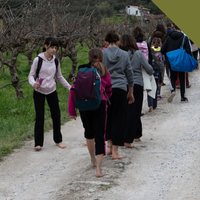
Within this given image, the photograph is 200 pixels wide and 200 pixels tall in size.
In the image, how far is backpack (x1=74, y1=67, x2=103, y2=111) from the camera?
3559mm

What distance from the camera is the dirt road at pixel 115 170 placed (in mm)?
3496

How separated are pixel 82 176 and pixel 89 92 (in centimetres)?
110

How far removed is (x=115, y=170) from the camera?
13.3 ft

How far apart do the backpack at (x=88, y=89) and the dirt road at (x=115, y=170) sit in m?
0.92

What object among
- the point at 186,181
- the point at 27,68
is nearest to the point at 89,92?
the point at 186,181

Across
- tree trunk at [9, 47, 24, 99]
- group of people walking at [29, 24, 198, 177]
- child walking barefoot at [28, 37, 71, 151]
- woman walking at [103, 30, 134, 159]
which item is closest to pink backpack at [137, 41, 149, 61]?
group of people walking at [29, 24, 198, 177]

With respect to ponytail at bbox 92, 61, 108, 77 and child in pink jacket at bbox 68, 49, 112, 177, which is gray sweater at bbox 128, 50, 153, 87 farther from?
ponytail at bbox 92, 61, 108, 77

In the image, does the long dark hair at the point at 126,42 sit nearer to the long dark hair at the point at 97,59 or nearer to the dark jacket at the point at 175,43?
the long dark hair at the point at 97,59

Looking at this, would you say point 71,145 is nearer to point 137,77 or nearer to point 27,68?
point 137,77

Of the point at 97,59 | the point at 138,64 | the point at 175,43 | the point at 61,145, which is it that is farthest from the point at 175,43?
the point at 97,59

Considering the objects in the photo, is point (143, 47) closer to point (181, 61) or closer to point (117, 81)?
point (117, 81)

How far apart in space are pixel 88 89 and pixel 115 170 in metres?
1.19

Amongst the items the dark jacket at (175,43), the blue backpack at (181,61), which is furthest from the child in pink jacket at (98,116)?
the dark jacket at (175,43)

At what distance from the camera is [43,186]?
3.88 metres
